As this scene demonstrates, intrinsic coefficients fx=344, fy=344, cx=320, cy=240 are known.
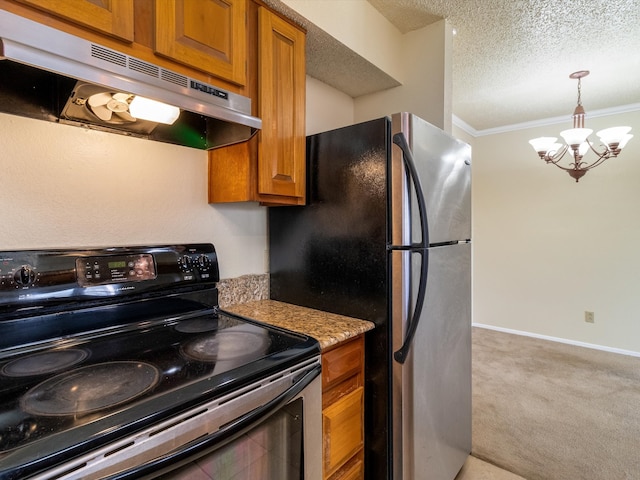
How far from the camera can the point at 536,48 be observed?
7.51ft

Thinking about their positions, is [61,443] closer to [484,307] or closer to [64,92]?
[64,92]

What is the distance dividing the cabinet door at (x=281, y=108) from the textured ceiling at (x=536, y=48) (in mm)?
695

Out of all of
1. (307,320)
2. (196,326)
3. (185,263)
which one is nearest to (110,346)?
(196,326)

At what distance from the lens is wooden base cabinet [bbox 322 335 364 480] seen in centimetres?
123

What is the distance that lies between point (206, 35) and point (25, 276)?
94 centimetres

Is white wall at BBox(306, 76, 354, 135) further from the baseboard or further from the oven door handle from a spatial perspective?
the baseboard

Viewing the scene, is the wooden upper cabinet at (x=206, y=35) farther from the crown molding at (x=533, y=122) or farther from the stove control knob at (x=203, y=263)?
the crown molding at (x=533, y=122)

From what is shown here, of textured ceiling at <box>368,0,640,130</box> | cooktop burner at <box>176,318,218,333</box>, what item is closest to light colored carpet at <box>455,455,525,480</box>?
cooktop burner at <box>176,318,218,333</box>

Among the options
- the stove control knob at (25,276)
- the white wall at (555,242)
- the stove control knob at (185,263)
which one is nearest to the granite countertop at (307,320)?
the stove control knob at (185,263)

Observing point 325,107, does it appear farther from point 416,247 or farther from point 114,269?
point 114,269

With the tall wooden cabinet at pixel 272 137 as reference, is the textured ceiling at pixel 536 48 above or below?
above

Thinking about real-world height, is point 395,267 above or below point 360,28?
below

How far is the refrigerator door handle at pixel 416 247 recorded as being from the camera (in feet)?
4.26

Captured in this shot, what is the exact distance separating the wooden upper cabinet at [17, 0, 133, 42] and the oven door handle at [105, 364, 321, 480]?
1039mm
